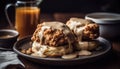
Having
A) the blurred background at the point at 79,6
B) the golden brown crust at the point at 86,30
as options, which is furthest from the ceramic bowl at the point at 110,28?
the blurred background at the point at 79,6

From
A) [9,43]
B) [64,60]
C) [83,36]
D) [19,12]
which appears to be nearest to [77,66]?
[64,60]

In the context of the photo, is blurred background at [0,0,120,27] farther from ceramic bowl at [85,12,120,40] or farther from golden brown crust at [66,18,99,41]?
golden brown crust at [66,18,99,41]

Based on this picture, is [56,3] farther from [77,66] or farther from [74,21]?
[77,66]

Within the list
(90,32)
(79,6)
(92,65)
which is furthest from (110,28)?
(79,6)

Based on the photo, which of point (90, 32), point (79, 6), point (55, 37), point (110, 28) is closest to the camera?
point (55, 37)

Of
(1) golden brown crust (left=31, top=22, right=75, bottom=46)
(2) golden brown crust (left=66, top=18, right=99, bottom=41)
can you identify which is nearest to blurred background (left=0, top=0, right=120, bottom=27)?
(2) golden brown crust (left=66, top=18, right=99, bottom=41)

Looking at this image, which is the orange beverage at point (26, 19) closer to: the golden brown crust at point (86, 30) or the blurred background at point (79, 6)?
the golden brown crust at point (86, 30)

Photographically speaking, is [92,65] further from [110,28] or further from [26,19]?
[26,19]

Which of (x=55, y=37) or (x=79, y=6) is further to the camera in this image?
(x=79, y=6)

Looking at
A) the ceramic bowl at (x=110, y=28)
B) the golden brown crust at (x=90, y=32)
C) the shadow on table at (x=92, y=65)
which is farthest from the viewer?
the ceramic bowl at (x=110, y=28)
